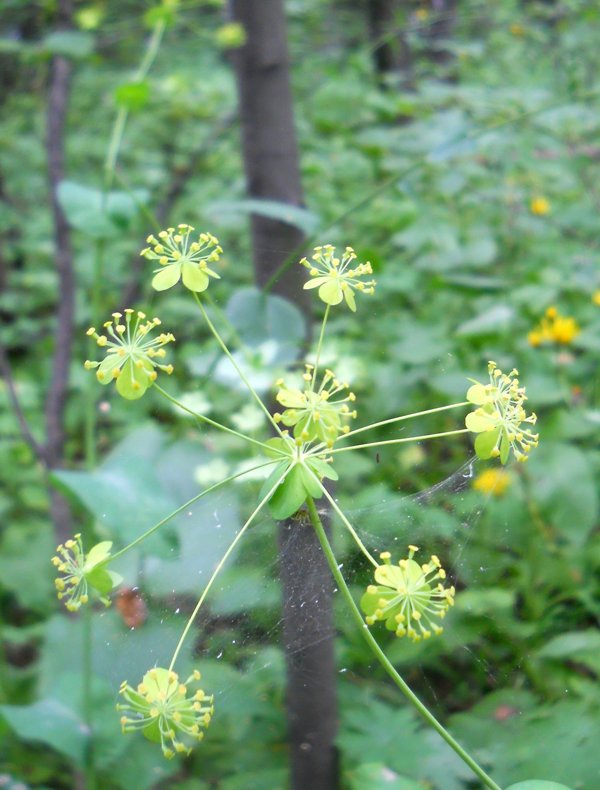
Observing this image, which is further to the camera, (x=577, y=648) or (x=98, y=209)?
(x=98, y=209)

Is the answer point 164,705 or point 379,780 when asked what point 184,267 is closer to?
point 164,705

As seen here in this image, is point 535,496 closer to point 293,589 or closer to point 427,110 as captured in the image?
point 293,589

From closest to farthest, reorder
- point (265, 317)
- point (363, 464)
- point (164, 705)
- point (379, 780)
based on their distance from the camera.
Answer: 1. point (164, 705)
2. point (379, 780)
3. point (265, 317)
4. point (363, 464)

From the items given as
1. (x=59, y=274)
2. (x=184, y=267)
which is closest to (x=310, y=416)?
(x=184, y=267)

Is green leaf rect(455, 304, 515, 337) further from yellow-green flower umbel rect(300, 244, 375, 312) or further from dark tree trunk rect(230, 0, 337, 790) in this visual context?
yellow-green flower umbel rect(300, 244, 375, 312)

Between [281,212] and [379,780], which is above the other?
[281,212]

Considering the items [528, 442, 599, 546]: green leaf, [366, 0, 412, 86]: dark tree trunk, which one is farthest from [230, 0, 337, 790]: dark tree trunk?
[366, 0, 412, 86]: dark tree trunk

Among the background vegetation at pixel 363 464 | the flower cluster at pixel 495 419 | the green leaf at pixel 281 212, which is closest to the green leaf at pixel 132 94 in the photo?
the background vegetation at pixel 363 464

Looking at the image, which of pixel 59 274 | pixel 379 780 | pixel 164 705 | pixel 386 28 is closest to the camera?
pixel 164 705
